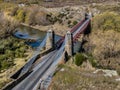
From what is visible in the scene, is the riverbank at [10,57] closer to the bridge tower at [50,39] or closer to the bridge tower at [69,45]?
the bridge tower at [50,39]

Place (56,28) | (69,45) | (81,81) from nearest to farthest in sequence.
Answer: (81,81) → (69,45) → (56,28)

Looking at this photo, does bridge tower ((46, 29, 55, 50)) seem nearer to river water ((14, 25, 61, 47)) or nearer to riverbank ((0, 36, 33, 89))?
riverbank ((0, 36, 33, 89))

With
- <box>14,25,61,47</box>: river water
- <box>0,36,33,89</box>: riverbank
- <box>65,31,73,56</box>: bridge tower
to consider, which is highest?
<box>65,31,73,56</box>: bridge tower

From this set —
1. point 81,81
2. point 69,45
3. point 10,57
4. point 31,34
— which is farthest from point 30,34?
point 81,81

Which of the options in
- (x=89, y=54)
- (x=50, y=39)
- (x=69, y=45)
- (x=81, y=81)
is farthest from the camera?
(x=50, y=39)

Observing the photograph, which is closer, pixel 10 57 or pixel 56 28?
pixel 10 57

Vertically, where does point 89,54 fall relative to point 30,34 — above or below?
above

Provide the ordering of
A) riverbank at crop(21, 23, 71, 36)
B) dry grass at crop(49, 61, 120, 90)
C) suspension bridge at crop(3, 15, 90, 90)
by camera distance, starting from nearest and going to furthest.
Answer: dry grass at crop(49, 61, 120, 90) → suspension bridge at crop(3, 15, 90, 90) → riverbank at crop(21, 23, 71, 36)

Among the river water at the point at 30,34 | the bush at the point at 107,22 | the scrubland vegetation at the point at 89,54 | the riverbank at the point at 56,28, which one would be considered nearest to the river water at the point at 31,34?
the river water at the point at 30,34

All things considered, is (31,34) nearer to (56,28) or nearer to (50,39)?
(56,28)

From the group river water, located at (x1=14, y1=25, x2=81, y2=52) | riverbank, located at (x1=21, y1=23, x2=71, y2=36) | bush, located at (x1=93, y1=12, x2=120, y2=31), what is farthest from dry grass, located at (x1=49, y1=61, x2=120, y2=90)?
riverbank, located at (x1=21, y1=23, x2=71, y2=36)

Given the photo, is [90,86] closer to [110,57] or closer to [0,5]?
[110,57]

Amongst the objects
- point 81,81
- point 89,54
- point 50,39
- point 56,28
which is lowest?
point 56,28
